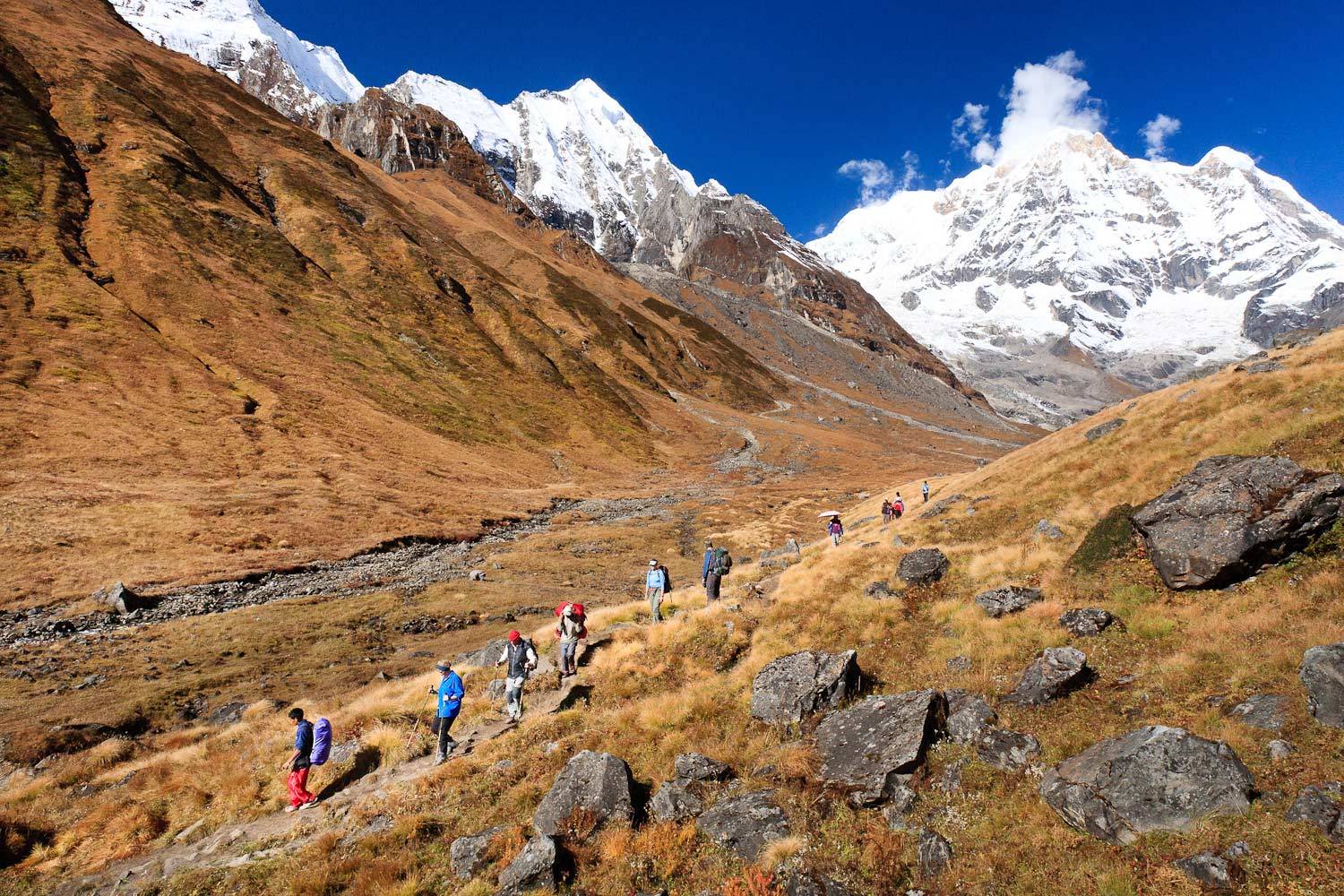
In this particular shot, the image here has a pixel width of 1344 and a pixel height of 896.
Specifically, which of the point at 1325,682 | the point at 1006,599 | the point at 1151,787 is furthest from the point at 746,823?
the point at 1006,599

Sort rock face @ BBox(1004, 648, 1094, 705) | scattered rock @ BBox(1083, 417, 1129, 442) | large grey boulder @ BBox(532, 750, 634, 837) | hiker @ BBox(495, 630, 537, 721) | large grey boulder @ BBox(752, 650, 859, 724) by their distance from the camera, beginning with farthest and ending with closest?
scattered rock @ BBox(1083, 417, 1129, 442) < hiker @ BBox(495, 630, 537, 721) < large grey boulder @ BBox(752, 650, 859, 724) < rock face @ BBox(1004, 648, 1094, 705) < large grey boulder @ BBox(532, 750, 634, 837)

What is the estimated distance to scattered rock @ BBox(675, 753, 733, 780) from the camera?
1091 cm

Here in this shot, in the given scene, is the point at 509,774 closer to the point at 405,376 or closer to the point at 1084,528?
the point at 1084,528

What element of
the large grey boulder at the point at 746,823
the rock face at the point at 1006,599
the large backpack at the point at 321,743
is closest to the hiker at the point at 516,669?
the large backpack at the point at 321,743

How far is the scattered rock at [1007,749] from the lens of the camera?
9164 mm

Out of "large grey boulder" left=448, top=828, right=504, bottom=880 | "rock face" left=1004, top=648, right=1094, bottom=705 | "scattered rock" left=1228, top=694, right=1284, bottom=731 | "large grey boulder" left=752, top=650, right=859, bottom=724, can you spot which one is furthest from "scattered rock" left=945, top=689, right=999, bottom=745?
"large grey boulder" left=448, top=828, right=504, bottom=880

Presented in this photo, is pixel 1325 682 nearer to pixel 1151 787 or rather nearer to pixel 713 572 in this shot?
pixel 1151 787

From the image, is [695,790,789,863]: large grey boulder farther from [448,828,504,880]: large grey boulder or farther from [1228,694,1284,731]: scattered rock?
[1228,694,1284,731]: scattered rock

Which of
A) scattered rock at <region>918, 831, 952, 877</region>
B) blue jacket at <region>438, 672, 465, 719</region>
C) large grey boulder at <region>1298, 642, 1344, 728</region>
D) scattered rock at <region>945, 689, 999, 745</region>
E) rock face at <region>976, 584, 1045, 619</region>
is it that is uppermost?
large grey boulder at <region>1298, 642, 1344, 728</region>

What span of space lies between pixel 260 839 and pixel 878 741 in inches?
473

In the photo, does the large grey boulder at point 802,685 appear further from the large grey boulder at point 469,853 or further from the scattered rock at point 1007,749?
the large grey boulder at point 469,853

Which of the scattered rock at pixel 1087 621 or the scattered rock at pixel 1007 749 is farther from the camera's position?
the scattered rock at pixel 1087 621

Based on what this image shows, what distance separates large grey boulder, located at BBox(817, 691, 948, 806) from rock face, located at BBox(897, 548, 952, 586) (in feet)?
24.2

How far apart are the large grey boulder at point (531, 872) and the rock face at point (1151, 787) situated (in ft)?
24.2
